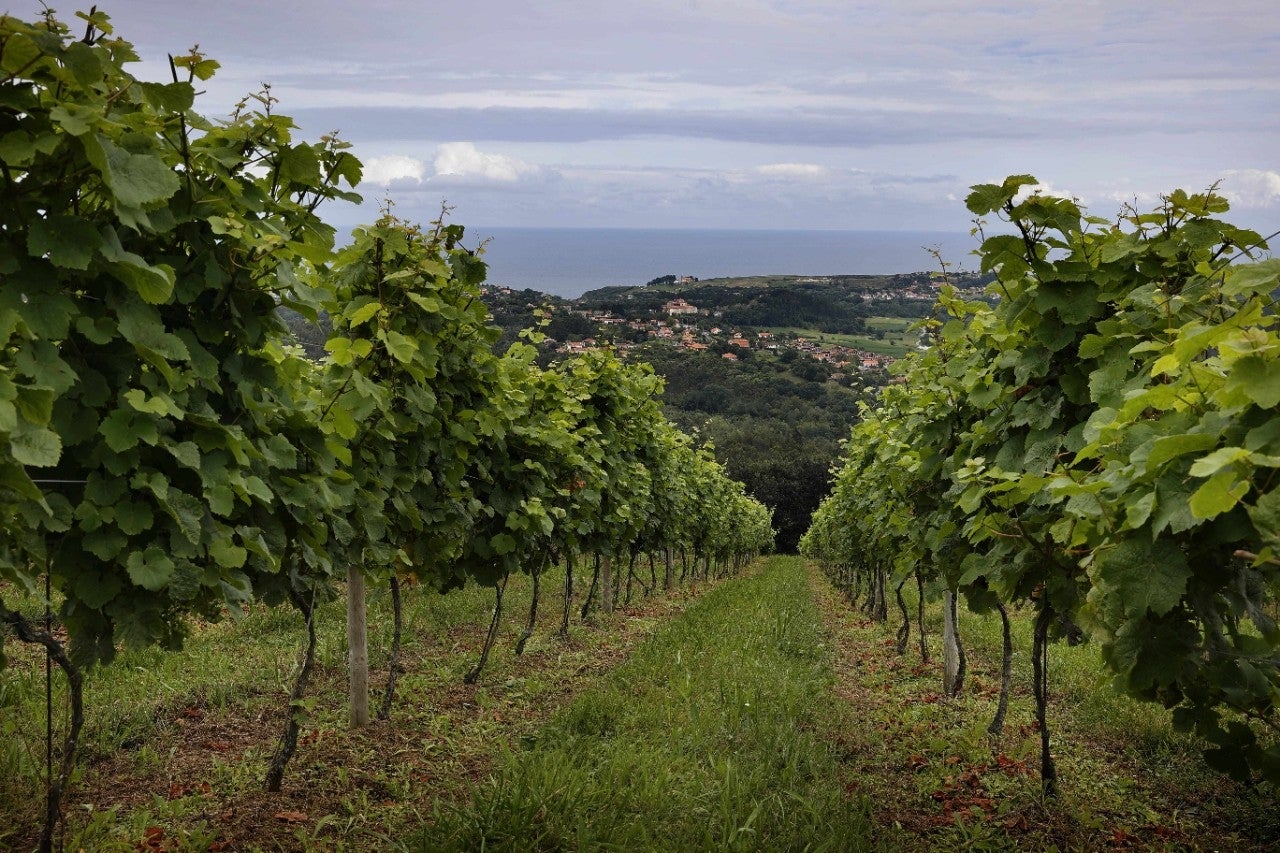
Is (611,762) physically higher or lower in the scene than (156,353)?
lower

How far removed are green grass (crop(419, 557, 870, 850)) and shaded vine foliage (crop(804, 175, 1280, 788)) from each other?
166 cm

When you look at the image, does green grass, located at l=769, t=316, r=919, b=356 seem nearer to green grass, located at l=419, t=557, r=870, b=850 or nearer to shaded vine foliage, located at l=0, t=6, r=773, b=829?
green grass, located at l=419, t=557, r=870, b=850

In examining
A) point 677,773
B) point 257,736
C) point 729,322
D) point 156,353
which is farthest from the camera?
point 729,322

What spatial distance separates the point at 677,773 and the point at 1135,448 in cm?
369

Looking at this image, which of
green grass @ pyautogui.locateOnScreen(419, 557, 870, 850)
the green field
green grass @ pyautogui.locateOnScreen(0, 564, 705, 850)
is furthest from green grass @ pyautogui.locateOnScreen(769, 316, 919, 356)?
green grass @ pyautogui.locateOnScreen(419, 557, 870, 850)

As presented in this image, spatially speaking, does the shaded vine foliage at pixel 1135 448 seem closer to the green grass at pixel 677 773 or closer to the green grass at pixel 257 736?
the green grass at pixel 677 773

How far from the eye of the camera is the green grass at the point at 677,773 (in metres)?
4.23

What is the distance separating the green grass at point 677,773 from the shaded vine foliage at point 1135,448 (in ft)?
5.45

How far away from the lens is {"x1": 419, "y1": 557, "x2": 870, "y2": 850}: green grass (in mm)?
4234

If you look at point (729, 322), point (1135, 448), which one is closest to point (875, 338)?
point (729, 322)

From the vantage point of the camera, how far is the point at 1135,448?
2594 mm

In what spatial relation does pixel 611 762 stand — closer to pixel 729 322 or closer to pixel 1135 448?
pixel 1135 448

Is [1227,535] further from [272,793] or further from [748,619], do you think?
[748,619]

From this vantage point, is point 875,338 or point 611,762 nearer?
point 611,762
